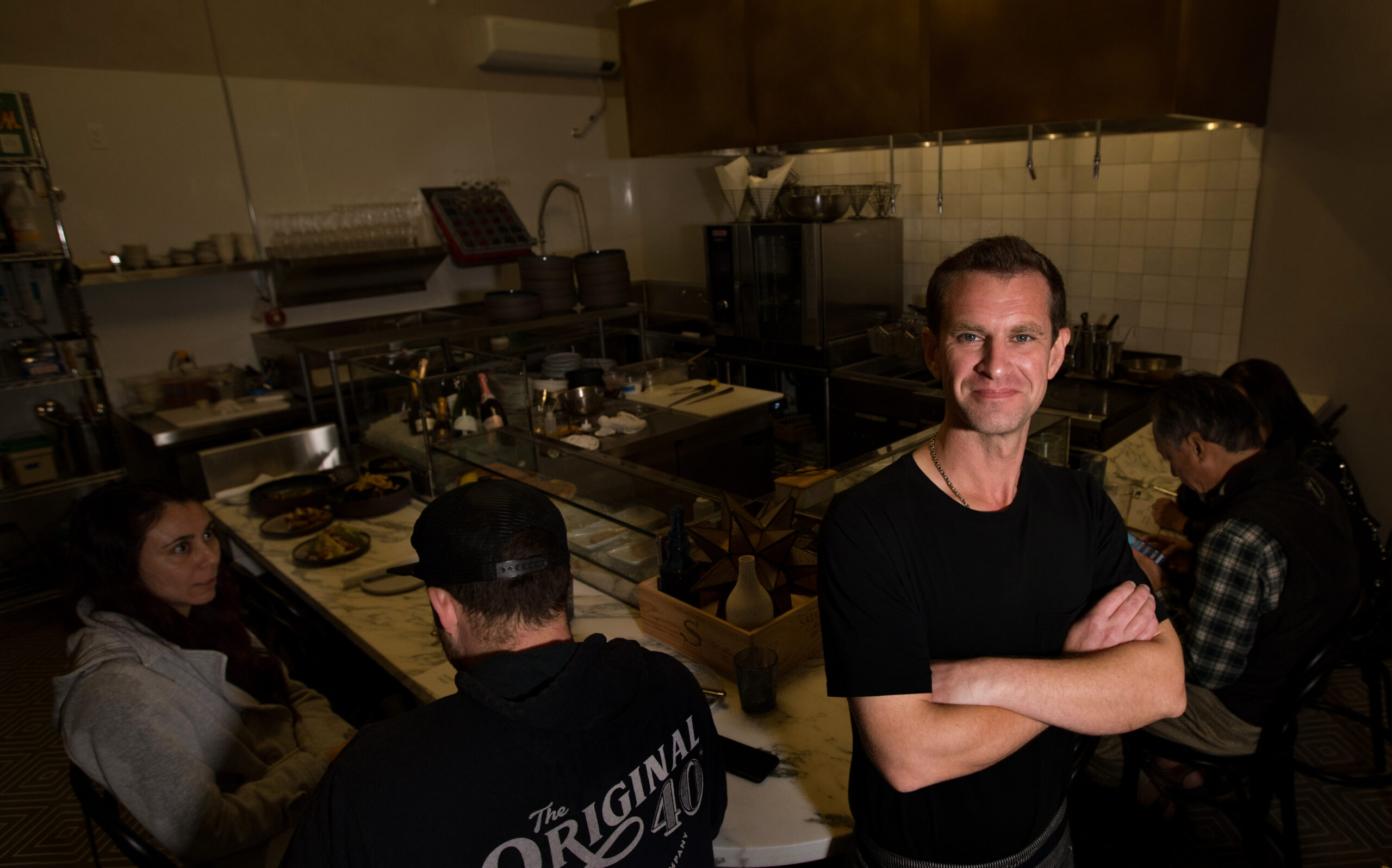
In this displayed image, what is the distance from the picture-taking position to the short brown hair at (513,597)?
1128mm

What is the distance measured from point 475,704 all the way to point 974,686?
673 millimetres

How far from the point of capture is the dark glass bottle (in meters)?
1.80

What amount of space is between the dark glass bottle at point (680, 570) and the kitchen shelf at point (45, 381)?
3.73 m

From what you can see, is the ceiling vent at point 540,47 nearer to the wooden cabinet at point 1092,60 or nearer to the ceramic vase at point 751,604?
the wooden cabinet at point 1092,60

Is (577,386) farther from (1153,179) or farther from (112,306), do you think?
(1153,179)

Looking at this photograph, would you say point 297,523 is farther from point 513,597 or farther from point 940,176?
point 940,176

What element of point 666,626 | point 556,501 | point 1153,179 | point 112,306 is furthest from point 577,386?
point 1153,179

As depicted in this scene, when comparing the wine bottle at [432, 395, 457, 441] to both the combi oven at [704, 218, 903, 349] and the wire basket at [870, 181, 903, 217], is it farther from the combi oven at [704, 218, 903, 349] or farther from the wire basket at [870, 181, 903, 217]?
the wire basket at [870, 181, 903, 217]

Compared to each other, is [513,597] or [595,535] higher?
[513,597]

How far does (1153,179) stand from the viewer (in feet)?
12.7

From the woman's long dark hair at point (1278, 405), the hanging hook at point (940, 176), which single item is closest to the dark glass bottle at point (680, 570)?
the woman's long dark hair at point (1278, 405)

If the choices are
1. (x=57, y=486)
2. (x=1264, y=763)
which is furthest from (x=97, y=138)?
(x=1264, y=763)

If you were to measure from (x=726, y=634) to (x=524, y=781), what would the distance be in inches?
27.4

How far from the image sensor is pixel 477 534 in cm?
113
